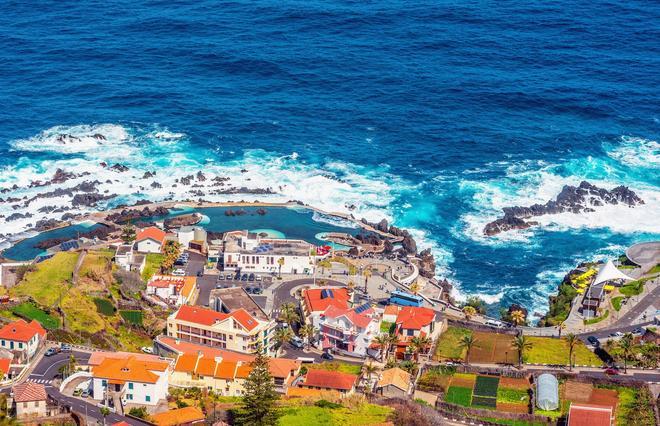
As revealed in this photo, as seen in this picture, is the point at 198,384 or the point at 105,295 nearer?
the point at 198,384

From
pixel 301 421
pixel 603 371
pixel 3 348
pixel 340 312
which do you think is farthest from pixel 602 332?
pixel 3 348

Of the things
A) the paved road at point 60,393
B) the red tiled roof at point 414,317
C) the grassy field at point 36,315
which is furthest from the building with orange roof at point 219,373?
the red tiled roof at point 414,317

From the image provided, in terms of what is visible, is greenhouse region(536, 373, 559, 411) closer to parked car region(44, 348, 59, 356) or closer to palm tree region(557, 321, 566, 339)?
palm tree region(557, 321, 566, 339)

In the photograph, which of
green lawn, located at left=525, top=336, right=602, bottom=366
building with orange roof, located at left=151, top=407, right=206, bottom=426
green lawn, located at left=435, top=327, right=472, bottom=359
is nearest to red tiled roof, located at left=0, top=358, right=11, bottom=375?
building with orange roof, located at left=151, top=407, right=206, bottom=426

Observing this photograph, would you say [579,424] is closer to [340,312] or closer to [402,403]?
[402,403]

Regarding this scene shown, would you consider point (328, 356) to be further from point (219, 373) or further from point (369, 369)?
point (219, 373)

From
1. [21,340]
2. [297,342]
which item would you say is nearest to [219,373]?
[297,342]

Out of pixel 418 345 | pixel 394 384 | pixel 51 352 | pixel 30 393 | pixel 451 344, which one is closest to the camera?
pixel 30 393
